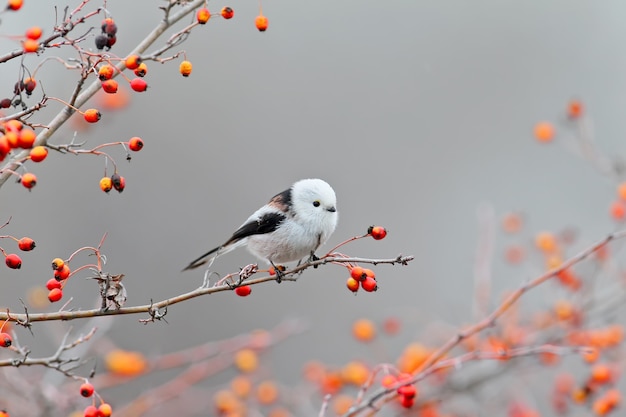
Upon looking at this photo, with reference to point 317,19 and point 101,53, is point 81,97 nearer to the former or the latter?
point 101,53

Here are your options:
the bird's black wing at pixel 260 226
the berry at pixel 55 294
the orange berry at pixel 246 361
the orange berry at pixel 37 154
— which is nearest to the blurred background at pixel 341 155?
the orange berry at pixel 246 361

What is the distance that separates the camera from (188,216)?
27.2ft

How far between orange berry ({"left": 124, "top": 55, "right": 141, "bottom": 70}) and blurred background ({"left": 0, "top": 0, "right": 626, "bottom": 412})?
16.5ft

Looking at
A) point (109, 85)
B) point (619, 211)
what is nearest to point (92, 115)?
point (109, 85)

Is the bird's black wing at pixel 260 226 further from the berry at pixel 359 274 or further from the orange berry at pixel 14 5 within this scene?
the orange berry at pixel 14 5

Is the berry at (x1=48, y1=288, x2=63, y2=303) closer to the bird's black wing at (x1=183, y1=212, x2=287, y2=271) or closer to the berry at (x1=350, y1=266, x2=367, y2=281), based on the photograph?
the berry at (x1=350, y1=266, x2=367, y2=281)

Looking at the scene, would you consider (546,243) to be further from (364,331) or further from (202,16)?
(202,16)

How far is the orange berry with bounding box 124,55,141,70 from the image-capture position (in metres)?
2.28

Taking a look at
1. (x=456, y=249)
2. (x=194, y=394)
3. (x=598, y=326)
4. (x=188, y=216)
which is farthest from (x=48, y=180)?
(x=598, y=326)

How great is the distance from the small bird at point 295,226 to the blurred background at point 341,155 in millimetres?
3347

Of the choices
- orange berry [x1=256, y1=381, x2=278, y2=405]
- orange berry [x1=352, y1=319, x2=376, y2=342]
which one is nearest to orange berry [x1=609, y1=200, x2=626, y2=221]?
orange berry [x1=352, y1=319, x2=376, y2=342]

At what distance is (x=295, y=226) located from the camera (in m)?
3.77

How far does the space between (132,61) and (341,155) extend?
682 cm

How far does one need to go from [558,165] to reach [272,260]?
6.58 metres
